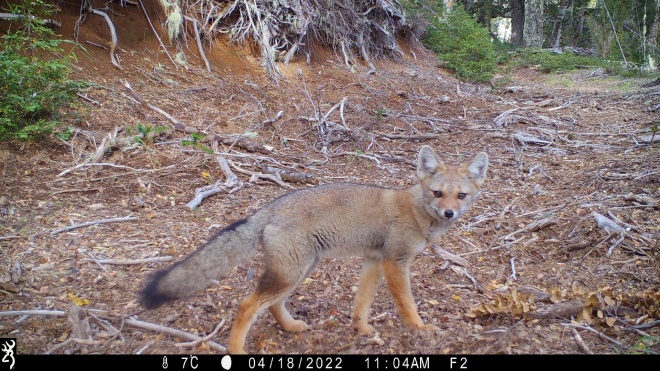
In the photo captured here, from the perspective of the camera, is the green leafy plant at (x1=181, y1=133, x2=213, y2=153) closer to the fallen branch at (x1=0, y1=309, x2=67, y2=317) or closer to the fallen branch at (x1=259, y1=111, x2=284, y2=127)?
the fallen branch at (x1=259, y1=111, x2=284, y2=127)

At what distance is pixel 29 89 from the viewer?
7129mm

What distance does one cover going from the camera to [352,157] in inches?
367

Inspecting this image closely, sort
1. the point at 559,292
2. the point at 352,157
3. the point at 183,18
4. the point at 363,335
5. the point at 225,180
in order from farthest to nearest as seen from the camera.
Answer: the point at 183,18 < the point at 352,157 < the point at 225,180 < the point at 559,292 < the point at 363,335

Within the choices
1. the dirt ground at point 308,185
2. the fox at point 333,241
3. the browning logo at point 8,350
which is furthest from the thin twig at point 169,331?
the browning logo at point 8,350

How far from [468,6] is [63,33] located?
3278cm

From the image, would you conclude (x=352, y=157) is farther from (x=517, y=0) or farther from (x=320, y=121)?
(x=517, y=0)

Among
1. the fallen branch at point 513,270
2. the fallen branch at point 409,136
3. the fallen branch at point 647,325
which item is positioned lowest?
the fallen branch at point 513,270

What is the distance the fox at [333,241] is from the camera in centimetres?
389

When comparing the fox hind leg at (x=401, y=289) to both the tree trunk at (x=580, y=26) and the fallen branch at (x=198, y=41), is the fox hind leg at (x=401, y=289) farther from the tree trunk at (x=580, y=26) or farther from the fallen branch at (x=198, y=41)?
the tree trunk at (x=580, y=26)

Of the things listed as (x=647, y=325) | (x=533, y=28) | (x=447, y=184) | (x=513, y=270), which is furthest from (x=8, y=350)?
(x=533, y=28)

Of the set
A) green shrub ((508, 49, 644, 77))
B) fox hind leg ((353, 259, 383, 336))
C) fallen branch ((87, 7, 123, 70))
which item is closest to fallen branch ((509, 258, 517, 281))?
fox hind leg ((353, 259, 383, 336))

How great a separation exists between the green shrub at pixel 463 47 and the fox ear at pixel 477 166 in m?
15.1

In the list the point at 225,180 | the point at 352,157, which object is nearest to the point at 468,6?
the point at 352,157

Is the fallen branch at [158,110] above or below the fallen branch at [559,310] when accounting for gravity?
above
